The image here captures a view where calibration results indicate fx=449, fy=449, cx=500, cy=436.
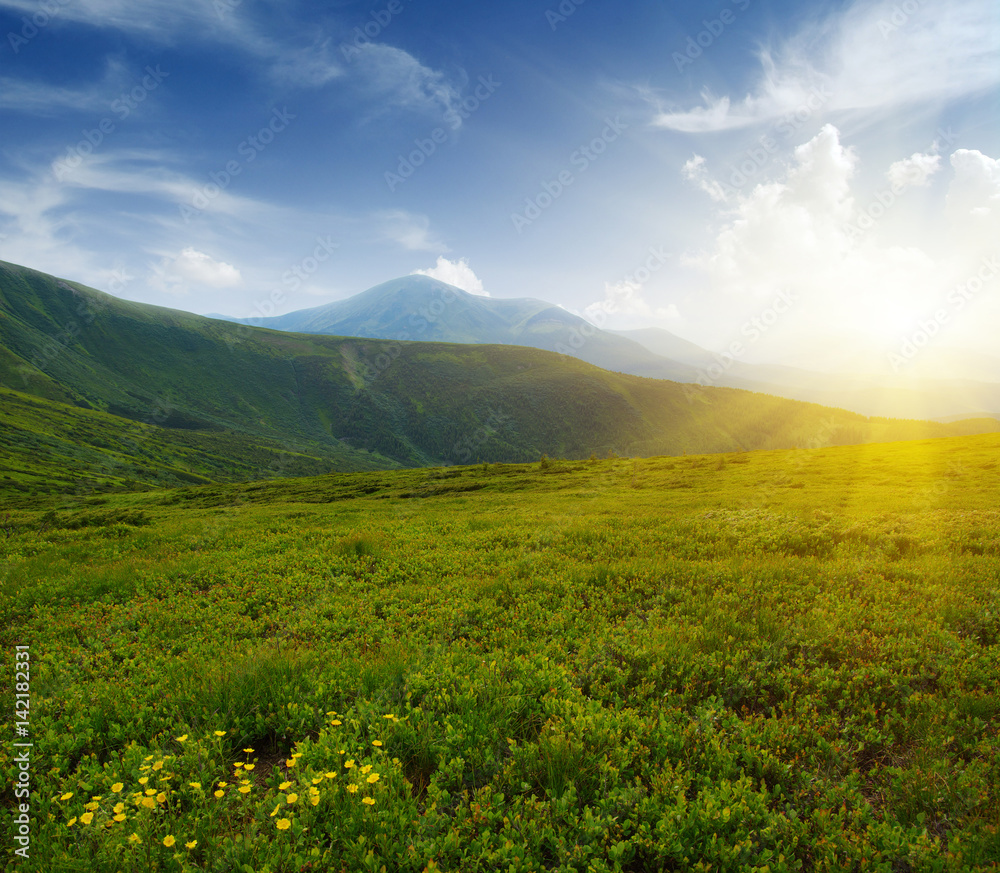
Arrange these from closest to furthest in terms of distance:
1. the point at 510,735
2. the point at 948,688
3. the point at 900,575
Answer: the point at 510,735
the point at 948,688
the point at 900,575

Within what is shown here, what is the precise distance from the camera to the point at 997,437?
3775 centimetres

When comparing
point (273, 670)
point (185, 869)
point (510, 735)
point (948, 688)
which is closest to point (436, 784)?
point (510, 735)

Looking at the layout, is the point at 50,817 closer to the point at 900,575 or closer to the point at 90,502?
the point at 900,575

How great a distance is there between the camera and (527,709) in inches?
210

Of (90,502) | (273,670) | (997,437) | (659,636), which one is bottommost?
(90,502)

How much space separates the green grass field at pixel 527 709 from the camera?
369 cm

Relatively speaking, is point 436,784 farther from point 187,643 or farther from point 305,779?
point 187,643

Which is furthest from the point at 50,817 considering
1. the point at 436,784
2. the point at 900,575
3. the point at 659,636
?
the point at 900,575

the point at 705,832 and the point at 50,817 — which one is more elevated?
the point at 705,832

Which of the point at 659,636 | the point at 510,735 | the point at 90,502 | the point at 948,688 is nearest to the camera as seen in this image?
the point at 510,735

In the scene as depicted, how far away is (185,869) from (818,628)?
7810mm

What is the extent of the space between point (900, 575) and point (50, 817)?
12.6m

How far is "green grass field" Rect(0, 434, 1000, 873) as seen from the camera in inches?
145

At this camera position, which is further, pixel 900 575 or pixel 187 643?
pixel 900 575
